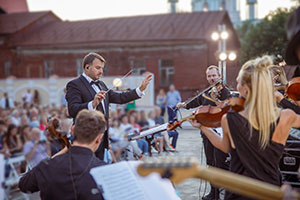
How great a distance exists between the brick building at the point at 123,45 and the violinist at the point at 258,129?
733 inches

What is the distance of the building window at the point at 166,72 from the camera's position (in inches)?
931

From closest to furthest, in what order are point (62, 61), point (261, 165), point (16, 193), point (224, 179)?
point (224, 179) < point (261, 165) < point (16, 193) < point (62, 61)

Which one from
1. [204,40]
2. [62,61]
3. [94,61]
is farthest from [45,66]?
[94,61]

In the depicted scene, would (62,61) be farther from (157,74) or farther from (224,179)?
(224,179)

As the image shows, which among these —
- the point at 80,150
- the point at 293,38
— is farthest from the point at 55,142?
the point at 293,38

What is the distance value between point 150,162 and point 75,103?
2.35 metres

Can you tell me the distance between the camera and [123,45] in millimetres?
23578

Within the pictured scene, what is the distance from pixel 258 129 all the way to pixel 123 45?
852 inches

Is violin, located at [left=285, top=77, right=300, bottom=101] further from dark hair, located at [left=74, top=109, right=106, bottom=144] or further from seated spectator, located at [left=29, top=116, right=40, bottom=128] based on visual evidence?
seated spectator, located at [left=29, top=116, right=40, bottom=128]

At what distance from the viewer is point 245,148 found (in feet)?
7.91

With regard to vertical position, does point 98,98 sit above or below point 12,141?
above

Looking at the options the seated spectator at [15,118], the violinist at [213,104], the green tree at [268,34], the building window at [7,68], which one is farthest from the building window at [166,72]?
the violinist at [213,104]

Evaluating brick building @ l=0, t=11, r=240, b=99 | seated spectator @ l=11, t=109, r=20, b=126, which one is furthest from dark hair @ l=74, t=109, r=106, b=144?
brick building @ l=0, t=11, r=240, b=99

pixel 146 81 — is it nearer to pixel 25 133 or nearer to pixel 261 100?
pixel 261 100
